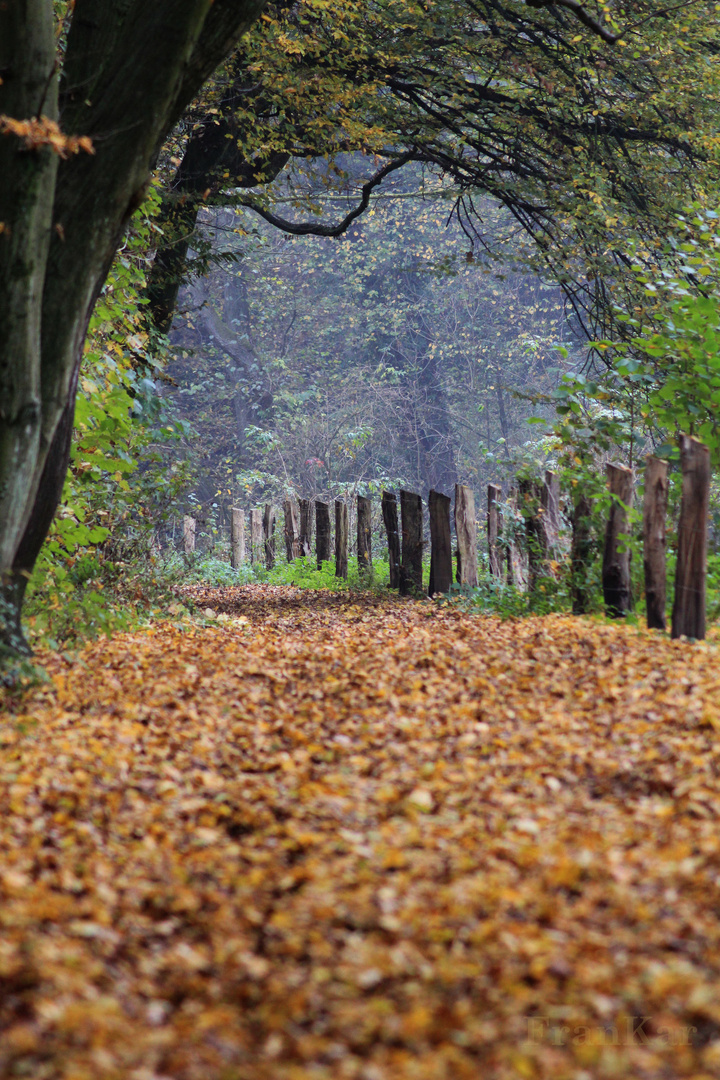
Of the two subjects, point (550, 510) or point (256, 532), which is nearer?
point (550, 510)

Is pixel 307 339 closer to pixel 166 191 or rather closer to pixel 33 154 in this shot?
pixel 166 191

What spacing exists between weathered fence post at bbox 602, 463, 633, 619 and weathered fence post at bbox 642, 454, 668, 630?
1.17 ft

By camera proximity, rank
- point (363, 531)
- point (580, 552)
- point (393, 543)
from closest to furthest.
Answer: point (580, 552) < point (393, 543) < point (363, 531)

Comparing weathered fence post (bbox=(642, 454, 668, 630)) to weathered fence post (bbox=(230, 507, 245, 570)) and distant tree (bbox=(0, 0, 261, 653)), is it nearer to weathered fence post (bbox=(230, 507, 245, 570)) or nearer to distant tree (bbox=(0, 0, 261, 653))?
distant tree (bbox=(0, 0, 261, 653))

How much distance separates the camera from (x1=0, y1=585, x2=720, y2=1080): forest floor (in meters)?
2.00

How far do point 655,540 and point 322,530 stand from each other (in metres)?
10.1

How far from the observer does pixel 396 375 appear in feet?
106

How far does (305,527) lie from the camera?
16766mm

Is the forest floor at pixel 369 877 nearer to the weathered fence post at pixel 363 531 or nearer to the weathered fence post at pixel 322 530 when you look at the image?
the weathered fence post at pixel 363 531

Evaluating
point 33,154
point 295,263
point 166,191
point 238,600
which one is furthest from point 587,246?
point 295,263

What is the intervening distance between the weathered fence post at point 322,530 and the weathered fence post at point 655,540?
9694mm

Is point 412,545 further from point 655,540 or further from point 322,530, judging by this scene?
point 655,540

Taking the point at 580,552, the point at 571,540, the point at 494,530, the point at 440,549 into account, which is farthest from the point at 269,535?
the point at 580,552

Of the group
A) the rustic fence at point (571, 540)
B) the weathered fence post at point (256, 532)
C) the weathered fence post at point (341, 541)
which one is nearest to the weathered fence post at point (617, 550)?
the rustic fence at point (571, 540)
